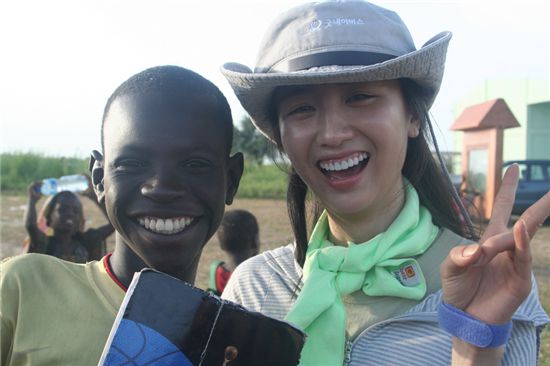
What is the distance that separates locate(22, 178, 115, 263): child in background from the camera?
15.9 feet

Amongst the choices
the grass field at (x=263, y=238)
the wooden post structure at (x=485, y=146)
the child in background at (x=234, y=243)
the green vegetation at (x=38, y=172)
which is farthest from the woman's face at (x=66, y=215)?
the green vegetation at (x=38, y=172)

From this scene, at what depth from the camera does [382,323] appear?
1.51 m

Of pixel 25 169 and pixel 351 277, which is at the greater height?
pixel 351 277

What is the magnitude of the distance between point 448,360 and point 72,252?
13.1 feet

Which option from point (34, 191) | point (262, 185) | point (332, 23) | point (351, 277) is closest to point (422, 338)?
point (351, 277)

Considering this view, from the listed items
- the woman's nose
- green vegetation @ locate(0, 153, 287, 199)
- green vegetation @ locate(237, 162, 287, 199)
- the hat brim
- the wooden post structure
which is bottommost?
green vegetation @ locate(237, 162, 287, 199)

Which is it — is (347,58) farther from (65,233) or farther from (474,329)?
(65,233)

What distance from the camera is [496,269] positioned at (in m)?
1.22

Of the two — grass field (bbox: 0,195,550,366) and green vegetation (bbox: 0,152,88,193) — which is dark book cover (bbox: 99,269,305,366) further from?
green vegetation (bbox: 0,152,88,193)

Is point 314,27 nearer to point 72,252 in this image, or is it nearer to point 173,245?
A: point 173,245

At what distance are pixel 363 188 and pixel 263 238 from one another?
9.95 metres

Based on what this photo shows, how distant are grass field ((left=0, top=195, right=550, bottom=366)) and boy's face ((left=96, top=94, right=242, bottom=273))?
7.93ft

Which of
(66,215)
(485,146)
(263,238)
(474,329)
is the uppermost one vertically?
(474,329)

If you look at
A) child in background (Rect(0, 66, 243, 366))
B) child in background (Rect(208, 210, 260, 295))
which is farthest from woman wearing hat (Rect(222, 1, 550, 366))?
child in background (Rect(208, 210, 260, 295))
